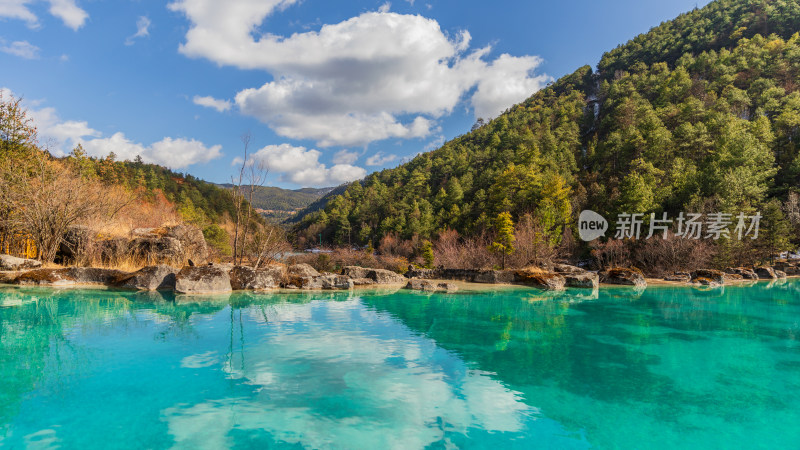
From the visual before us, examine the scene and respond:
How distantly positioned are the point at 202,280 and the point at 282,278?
3.07 meters

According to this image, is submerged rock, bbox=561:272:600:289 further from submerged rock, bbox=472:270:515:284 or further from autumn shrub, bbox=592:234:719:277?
autumn shrub, bbox=592:234:719:277

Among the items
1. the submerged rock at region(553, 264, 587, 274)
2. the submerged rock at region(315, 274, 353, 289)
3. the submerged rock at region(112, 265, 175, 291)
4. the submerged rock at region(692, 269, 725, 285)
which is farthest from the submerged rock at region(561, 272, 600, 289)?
the submerged rock at region(112, 265, 175, 291)

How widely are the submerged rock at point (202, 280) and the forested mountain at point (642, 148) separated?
25273 mm

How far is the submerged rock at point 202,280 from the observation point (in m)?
12.7

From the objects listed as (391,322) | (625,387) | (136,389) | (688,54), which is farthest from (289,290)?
(688,54)

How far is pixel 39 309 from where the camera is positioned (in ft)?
29.0

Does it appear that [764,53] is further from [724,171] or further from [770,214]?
[770,214]

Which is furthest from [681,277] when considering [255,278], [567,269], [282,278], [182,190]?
[182,190]

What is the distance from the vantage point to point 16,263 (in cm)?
1281

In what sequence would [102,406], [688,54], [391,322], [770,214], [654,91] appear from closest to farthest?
[102,406]
[391,322]
[770,214]
[654,91]
[688,54]

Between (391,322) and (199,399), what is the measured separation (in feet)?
18.3

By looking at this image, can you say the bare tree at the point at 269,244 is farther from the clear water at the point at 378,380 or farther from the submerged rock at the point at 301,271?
the clear water at the point at 378,380

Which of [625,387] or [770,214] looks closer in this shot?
[625,387]

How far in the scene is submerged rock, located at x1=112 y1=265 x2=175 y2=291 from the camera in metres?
13.0
